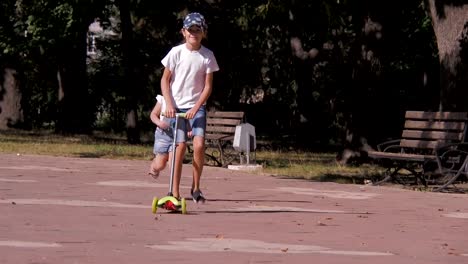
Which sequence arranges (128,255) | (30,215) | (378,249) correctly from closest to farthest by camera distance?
(128,255)
(378,249)
(30,215)

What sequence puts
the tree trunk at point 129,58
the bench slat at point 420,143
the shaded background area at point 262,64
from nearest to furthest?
the bench slat at point 420,143 → the shaded background area at point 262,64 → the tree trunk at point 129,58

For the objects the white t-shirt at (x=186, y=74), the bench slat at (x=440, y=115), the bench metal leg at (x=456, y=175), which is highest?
the white t-shirt at (x=186, y=74)

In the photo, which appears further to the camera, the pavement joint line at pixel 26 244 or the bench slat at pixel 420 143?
the bench slat at pixel 420 143

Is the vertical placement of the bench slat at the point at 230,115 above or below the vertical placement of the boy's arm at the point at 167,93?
below

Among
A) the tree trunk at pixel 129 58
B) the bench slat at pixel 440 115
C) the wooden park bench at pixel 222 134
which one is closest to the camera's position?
the bench slat at pixel 440 115

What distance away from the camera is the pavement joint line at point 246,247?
9.84m

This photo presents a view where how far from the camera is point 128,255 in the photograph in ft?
30.2

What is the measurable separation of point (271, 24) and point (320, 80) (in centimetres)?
546

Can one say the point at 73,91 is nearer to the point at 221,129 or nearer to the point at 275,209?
the point at 221,129

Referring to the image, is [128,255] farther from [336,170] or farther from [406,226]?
[336,170]

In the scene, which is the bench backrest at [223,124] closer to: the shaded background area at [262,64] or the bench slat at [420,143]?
the shaded background area at [262,64]

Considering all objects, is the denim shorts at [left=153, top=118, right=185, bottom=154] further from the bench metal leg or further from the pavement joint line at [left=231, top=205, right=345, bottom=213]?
the bench metal leg

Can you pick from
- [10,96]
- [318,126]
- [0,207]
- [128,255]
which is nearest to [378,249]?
[128,255]

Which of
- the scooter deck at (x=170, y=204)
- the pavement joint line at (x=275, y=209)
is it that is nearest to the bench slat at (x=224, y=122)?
the pavement joint line at (x=275, y=209)
